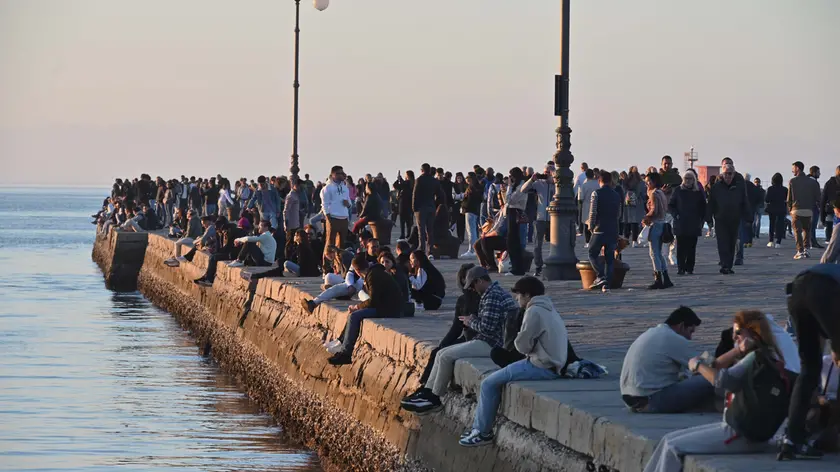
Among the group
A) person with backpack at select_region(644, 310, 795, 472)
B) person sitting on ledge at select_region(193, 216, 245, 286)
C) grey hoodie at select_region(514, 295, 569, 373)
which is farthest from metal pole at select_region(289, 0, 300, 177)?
person with backpack at select_region(644, 310, 795, 472)

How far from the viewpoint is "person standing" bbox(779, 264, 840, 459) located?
707cm

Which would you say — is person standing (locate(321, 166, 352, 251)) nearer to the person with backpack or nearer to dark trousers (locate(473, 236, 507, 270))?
dark trousers (locate(473, 236, 507, 270))

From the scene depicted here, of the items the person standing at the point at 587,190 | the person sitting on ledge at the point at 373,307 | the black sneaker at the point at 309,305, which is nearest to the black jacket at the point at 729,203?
the black sneaker at the point at 309,305

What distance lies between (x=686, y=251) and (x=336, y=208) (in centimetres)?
576

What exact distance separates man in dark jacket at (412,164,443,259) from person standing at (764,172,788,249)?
8.20m

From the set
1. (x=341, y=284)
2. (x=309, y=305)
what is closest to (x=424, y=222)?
(x=309, y=305)

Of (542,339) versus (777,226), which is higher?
(777,226)

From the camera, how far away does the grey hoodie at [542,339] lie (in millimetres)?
10047

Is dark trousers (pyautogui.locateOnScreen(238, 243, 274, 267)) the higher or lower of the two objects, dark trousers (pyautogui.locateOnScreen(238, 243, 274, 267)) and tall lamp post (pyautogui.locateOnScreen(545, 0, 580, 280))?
the lower

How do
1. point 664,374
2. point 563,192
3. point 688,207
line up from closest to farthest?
point 664,374 < point 688,207 < point 563,192

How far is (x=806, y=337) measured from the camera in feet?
23.7

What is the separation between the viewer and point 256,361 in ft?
69.9

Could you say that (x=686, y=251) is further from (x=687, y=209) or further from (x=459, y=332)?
(x=459, y=332)

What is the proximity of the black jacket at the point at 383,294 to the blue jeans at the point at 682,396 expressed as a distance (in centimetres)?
648
